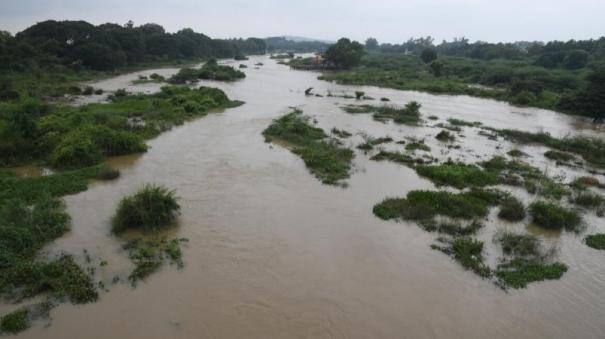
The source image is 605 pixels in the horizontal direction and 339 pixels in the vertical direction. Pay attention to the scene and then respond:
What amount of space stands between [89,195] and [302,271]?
889 centimetres

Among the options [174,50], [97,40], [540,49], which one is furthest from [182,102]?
[540,49]

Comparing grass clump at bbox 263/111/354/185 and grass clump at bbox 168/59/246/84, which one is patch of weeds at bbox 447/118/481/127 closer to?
grass clump at bbox 263/111/354/185

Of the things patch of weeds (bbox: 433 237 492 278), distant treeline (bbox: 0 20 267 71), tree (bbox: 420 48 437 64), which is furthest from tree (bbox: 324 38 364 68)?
patch of weeds (bbox: 433 237 492 278)

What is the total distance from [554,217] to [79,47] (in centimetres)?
5545

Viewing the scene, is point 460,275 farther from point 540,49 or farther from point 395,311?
point 540,49

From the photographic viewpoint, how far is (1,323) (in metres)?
7.83

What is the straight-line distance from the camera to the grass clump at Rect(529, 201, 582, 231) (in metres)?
13.6

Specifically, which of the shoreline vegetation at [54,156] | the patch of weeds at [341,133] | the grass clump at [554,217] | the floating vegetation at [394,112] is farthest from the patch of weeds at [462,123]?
the shoreline vegetation at [54,156]

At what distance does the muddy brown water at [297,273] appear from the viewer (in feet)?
28.1

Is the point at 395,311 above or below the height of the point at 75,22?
below

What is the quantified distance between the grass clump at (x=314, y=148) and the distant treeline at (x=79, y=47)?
33.5 metres

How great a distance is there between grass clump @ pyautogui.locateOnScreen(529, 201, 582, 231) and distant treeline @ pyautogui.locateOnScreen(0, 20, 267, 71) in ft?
158

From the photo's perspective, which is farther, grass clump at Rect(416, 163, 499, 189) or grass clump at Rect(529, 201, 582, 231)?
grass clump at Rect(416, 163, 499, 189)

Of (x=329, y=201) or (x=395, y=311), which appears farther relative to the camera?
(x=329, y=201)
